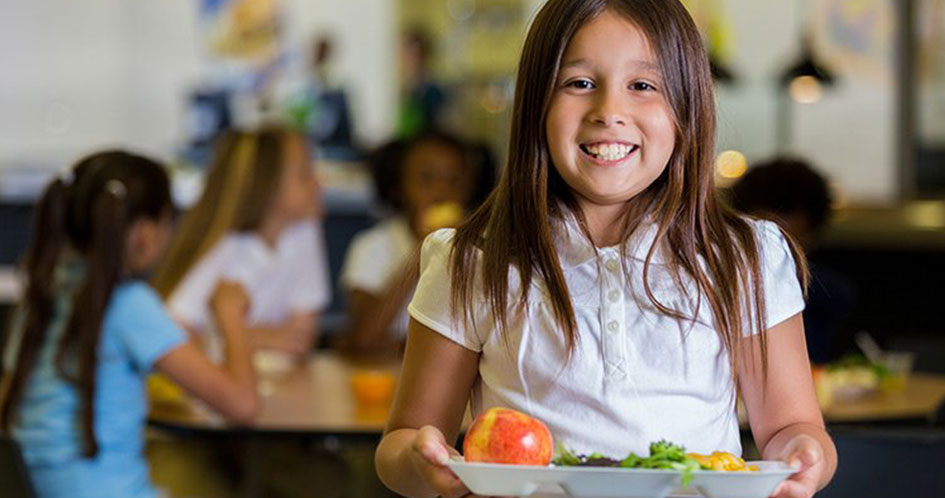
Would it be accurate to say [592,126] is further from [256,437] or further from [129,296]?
[256,437]

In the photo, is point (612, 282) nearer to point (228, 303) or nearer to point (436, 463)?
point (436, 463)

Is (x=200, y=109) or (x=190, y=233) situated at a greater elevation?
(x=190, y=233)

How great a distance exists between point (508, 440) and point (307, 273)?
2796mm

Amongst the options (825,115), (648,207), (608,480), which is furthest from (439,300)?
(825,115)

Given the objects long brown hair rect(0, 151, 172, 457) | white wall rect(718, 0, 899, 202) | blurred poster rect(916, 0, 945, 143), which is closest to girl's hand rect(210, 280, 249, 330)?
long brown hair rect(0, 151, 172, 457)

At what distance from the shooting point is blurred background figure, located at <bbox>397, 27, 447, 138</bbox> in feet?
29.9

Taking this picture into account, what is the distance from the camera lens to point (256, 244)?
3.89m

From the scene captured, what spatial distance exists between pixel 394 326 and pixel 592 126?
256cm

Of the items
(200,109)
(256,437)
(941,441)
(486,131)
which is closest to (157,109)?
(200,109)

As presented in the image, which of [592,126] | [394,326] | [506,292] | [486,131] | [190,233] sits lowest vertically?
[486,131]

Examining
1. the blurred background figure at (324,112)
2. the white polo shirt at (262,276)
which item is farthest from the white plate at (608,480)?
the blurred background figure at (324,112)

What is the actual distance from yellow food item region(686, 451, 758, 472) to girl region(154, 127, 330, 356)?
2.49m

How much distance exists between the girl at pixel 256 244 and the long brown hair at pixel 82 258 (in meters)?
0.98

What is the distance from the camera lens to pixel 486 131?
8727 millimetres
